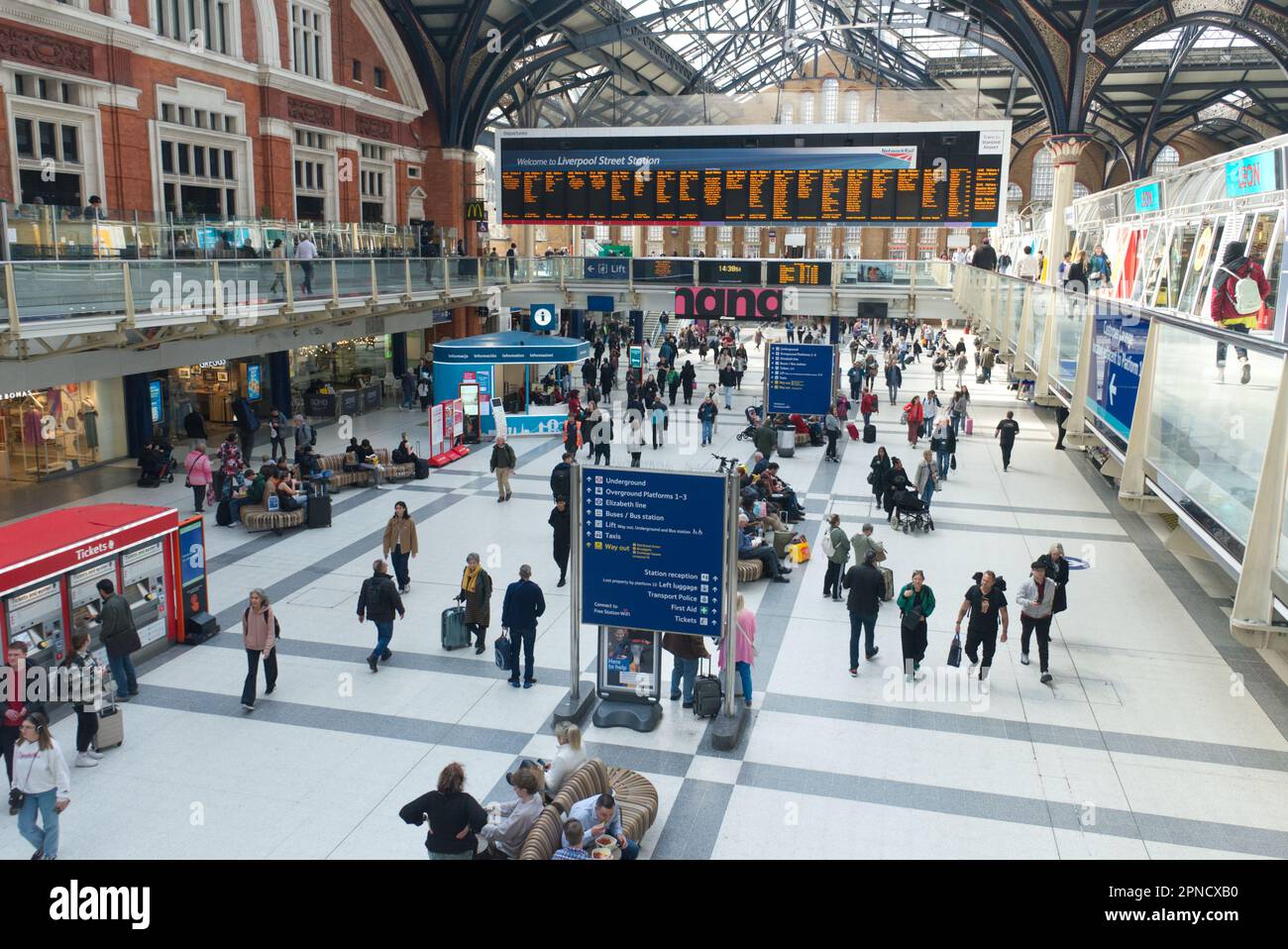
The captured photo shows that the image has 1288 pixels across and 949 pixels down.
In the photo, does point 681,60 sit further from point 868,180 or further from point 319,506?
point 319,506

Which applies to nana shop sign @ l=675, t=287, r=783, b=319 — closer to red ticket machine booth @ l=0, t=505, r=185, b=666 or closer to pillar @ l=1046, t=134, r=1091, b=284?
pillar @ l=1046, t=134, r=1091, b=284

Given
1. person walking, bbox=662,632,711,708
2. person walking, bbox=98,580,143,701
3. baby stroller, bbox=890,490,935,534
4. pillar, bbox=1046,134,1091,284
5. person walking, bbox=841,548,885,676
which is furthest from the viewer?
pillar, bbox=1046,134,1091,284

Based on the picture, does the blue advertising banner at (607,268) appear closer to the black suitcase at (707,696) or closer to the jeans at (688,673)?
the jeans at (688,673)

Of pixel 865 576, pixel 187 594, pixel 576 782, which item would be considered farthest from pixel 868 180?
pixel 576 782

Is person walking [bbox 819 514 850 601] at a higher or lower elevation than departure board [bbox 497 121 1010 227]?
lower

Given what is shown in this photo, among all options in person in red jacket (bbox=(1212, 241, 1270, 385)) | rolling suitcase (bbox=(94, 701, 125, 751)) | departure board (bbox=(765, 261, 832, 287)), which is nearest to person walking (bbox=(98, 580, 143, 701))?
rolling suitcase (bbox=(94, 701, 125, 751))

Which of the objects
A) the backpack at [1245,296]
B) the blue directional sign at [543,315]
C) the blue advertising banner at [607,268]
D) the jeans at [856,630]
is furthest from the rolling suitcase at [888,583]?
the blue advertising banner at [607,268]

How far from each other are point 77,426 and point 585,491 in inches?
659

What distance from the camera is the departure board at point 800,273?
109 feet

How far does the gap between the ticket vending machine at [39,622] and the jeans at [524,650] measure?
4540 mm

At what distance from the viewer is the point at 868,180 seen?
28.8 meters

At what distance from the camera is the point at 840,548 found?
44.8 ft

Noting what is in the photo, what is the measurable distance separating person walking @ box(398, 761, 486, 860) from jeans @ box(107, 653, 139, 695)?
520 cm

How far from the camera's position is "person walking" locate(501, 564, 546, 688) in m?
10.7
